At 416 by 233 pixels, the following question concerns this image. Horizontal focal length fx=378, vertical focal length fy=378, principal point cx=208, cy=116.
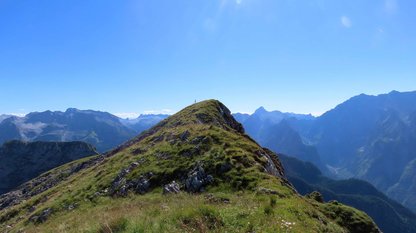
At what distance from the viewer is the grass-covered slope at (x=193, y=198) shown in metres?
13.1

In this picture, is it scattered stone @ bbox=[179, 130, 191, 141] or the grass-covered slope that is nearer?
the grass-covered slope

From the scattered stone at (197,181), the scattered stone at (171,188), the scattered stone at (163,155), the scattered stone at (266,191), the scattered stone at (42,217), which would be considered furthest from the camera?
the scattered stone at (163,155)

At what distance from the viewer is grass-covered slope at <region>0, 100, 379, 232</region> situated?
43.1ft

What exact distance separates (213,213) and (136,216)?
8.85 feet

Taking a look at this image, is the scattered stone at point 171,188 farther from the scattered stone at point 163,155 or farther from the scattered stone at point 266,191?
the scattered stone at point 163,155

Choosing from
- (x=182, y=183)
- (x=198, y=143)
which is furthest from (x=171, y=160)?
(x=182, y=183)

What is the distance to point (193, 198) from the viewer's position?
682 inches

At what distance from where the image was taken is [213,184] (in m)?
34.3

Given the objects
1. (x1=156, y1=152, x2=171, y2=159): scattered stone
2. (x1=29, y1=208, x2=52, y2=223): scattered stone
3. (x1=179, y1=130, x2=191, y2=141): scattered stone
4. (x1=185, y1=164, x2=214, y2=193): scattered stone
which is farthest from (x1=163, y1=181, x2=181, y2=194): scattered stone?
(x1=179, y1=130, x2=191, y2=141): scattered stone

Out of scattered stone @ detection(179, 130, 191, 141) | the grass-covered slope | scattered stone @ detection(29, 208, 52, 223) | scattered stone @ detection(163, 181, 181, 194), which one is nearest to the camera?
the grass-covered slope

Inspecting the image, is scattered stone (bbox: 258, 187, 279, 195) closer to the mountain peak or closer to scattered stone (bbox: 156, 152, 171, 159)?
scattered stone (bbox: 156, 152, 171, 159)

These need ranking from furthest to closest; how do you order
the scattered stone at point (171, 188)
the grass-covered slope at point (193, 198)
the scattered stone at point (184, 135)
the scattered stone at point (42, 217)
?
the scattered stone at point (184, 135) < the scattered stone at point (42, 217) < the scattered stone at point (171, 188) < the grass-covered slope at point (193, 198)

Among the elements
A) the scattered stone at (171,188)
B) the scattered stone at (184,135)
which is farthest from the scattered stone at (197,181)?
the scattered stone at (184,135)

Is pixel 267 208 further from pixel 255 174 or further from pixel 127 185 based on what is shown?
pixel 127 185
